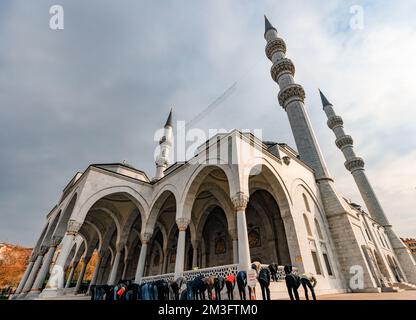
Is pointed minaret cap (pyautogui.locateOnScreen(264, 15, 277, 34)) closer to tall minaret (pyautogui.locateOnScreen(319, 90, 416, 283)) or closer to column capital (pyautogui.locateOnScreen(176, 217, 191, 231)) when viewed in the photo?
tall minaret (pyautogui.locateOnScreen(319, 90, 416, 283))

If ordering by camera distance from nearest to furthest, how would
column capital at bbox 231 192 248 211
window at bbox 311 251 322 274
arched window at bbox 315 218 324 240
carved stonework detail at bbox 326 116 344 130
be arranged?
column capital at bbox 231 192 248 211 → window at bbox 311 251 322 274 → arched window at bbox 315 218 324 240 → carved stonework detail at bbox 326 116 344 130

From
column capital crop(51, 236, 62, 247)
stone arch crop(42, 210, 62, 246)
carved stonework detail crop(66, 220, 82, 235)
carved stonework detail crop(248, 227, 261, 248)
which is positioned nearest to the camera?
carved stonework detail crop(66, 220, 82, 235)

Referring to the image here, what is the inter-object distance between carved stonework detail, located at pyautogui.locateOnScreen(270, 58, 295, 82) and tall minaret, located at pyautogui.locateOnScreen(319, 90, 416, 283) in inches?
475

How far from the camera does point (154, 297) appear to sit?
6840 millimetres

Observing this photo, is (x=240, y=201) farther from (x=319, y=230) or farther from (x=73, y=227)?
(x=73, y=227)

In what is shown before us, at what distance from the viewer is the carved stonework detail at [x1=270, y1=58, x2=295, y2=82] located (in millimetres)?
19828

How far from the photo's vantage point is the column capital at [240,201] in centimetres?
865

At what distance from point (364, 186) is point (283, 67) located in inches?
694

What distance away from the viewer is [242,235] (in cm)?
799

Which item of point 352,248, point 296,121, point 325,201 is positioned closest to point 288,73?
point 296,121

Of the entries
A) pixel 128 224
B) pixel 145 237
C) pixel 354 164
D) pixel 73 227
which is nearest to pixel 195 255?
pixel 145 237

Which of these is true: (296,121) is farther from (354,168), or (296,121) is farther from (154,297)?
(154,297)

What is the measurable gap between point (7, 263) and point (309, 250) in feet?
151

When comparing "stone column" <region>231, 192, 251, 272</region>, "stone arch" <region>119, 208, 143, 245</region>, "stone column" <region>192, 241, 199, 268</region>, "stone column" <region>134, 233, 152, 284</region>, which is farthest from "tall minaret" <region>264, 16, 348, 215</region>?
"stone arch" <region>119, 208, 143, 245</region>
